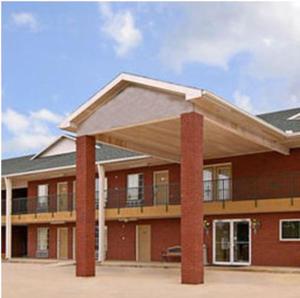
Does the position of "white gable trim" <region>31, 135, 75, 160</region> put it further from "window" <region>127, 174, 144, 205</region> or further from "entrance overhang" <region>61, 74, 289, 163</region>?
"entrance overhang" <region>61, 74, 289, 163</region>

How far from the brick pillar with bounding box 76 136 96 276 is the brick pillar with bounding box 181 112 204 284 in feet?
14.3

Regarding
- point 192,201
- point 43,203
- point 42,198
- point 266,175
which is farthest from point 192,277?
point 42,198

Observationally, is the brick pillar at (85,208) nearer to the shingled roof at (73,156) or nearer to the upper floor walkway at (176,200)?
the upper floor walkway at (176,200)

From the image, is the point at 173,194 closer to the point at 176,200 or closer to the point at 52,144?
the point at 176,200

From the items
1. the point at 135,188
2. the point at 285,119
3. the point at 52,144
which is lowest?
the point at 135,188

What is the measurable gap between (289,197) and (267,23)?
9.42 meters

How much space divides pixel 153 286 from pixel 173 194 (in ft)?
39.9

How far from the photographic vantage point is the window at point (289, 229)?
23547 millimetres

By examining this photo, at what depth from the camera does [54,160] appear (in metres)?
35.6

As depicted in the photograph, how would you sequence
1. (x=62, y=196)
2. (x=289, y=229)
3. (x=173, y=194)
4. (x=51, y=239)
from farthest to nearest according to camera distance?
(x=51, y=239)
(x=62, y=196)
(x=173, y=194)
(x=289, y=229)

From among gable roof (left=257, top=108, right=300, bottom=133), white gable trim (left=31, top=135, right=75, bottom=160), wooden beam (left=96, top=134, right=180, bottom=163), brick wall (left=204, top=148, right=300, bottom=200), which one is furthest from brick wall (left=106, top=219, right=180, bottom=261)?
white gable trim (left=31, top=135, right=75, bottom=160)

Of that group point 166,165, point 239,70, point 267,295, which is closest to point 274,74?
point 239,70

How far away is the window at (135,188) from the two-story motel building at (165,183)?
0.27 ft

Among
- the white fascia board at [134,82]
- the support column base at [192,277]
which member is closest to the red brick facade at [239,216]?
the support column base at [192,277]
